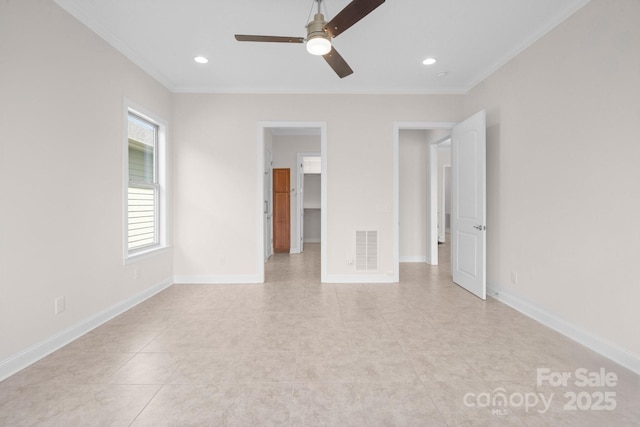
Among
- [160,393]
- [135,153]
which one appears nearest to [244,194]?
[135,153]

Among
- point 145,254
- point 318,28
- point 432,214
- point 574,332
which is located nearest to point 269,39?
point 318,28

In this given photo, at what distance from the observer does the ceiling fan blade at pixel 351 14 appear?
1.82m

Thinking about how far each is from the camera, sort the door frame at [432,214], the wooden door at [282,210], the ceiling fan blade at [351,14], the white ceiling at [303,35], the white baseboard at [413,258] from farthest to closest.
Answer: the wooden door at [282,210], the white baseboard at [413,258], the door frame at [432,214], the white ceiling at [303,35], the ceiling fan blade at [351,14]

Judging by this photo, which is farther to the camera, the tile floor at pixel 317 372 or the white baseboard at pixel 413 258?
the white baseboard at pixel 413 258

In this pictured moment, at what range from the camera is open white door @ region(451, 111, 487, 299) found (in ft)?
11.6

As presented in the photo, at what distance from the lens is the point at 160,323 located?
290 centimetres

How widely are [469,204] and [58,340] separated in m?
4.39

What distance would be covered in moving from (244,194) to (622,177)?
12.8ft

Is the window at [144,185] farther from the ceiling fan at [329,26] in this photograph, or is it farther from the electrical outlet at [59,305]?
the ceiling fan at [329,26]

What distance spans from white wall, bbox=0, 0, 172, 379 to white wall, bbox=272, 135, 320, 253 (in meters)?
3.91

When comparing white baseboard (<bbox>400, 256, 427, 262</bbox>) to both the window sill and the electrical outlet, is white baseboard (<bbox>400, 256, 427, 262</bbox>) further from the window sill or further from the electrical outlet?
the electrical outlet

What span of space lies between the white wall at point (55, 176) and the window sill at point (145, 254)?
0.10 m

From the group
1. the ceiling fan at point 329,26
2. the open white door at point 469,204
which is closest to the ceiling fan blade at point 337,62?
the ceiling fan at point 329,26

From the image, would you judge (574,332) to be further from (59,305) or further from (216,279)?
(59,305)
